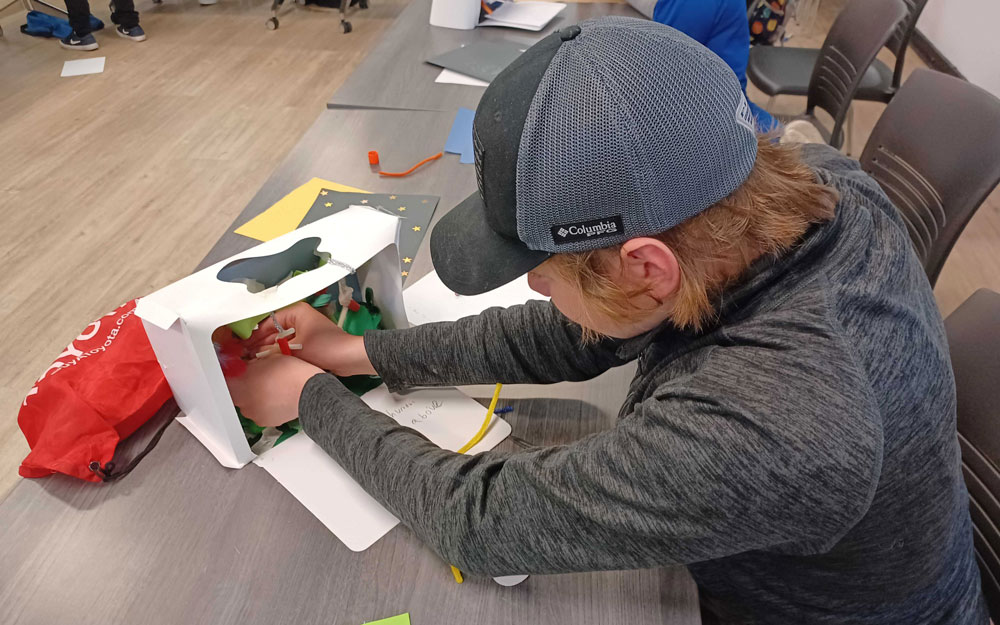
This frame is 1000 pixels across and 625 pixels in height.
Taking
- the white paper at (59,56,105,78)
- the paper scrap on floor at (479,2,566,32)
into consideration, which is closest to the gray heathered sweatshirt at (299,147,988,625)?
the paper scrap on floor at (479,2,566,32)

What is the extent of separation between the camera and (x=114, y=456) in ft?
2.60

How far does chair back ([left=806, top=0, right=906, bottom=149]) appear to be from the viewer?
166 cm

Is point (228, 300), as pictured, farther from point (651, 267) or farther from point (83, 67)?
point (83, 67)

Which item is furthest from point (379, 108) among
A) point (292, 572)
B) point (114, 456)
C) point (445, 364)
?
point (292, 572)

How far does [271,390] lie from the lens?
2.72 ft

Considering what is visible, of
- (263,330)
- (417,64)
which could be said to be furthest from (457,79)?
(263,330)

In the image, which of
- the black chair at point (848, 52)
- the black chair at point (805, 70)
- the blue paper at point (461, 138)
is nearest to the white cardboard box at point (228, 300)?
the blue paper at point (461, 138)

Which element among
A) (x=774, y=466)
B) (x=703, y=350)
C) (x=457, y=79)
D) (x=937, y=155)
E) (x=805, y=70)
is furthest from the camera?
(x=805, y=70)

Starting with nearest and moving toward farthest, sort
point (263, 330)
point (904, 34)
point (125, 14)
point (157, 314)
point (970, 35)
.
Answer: point (157, 314), point (263, 330), point (904, 34), point (970, 35), point (125, 14)

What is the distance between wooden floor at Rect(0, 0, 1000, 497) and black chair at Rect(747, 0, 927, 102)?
2.09 ft

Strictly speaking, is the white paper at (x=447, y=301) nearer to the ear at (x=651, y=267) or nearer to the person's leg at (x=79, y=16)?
the ear at (x=651, y=267)

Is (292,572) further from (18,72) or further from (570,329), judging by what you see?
(18,72)

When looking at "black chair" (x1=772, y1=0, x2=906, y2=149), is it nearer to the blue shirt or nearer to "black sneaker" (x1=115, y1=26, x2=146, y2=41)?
the blue shirt

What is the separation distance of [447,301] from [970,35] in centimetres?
319
